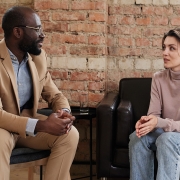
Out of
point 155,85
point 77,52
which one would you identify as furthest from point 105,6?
point 155,85

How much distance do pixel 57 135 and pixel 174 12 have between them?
1.75 m

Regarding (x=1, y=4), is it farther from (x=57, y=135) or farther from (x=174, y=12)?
(x=57, y=135)

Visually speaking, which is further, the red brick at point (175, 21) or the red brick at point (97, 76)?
the red brick at point (175, 21)

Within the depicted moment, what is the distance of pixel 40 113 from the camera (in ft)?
7.93

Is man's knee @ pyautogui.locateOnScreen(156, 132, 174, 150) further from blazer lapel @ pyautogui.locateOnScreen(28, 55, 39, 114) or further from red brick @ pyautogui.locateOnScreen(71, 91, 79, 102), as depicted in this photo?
red brick @ pyautogui.locateOnScreen(71, 91, 79, 102)

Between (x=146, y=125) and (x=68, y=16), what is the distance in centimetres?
130

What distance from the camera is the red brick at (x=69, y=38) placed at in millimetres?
3111

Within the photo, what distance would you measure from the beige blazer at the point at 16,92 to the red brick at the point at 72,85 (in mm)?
698

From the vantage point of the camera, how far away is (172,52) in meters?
2.42

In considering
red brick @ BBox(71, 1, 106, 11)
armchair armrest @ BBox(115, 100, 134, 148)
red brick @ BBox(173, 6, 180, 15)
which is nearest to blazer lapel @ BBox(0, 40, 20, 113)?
armchair armrest @ BBox(115, 100, 134, 148)

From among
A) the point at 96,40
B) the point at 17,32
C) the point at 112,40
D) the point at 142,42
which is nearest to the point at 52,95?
the point at 17,32

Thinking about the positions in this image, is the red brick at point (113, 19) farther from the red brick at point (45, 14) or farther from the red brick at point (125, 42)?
the red brick at point (45, 14)

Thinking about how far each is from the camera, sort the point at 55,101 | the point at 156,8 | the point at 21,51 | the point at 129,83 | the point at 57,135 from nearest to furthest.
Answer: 1. the point at 57,135
2. the point at 21,51
3. the point at 55,101
4. the point at 129,83
5. the point at 156,8

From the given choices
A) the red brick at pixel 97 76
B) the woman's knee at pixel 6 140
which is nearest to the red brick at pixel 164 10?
the red brick at pixel 97 76
